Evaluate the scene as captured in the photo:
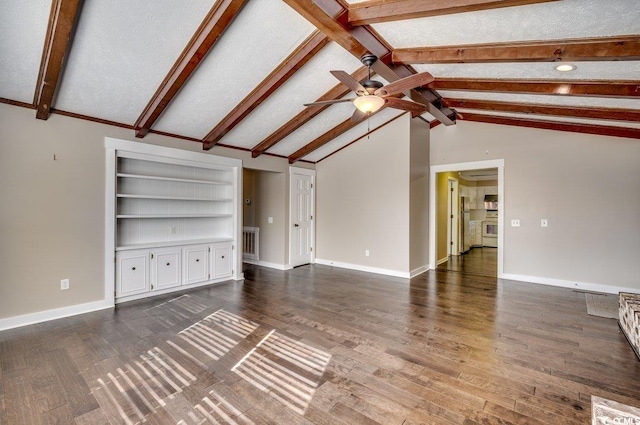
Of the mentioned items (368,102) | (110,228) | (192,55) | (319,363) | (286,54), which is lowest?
(319,363)

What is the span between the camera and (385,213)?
6.22 metres

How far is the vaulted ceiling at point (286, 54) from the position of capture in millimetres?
2479

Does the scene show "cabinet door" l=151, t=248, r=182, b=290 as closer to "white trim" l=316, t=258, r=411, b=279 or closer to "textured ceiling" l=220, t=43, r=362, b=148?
"textured ceiling" l=220, t=43, r=362, b=148

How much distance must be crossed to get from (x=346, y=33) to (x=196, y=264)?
13.8 feet

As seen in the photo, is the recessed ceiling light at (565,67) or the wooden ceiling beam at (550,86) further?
the wooden ceiling beam at (550,86)

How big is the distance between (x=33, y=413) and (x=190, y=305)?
88.9 inches

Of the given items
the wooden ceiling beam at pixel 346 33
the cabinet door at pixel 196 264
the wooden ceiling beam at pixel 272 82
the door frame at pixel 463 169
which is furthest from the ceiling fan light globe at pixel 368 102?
the door frame at pixel 463 169

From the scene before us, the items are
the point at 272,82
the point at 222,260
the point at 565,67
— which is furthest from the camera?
the point at 222,260

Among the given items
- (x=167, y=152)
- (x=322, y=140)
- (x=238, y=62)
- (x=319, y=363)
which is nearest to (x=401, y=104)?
(x=238, y=62)

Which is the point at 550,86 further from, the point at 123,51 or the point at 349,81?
the point at 123,51

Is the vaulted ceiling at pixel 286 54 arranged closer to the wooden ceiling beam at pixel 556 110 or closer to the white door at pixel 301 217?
→ the wooden ceiling beam at pixel 556 110

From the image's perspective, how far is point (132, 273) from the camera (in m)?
4.43

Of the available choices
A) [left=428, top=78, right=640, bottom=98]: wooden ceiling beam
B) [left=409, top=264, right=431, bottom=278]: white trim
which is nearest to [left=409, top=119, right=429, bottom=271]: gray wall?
[left=409, top=264, right=431, bottom=278]: white trim

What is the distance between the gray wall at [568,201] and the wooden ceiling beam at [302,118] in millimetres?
3260
